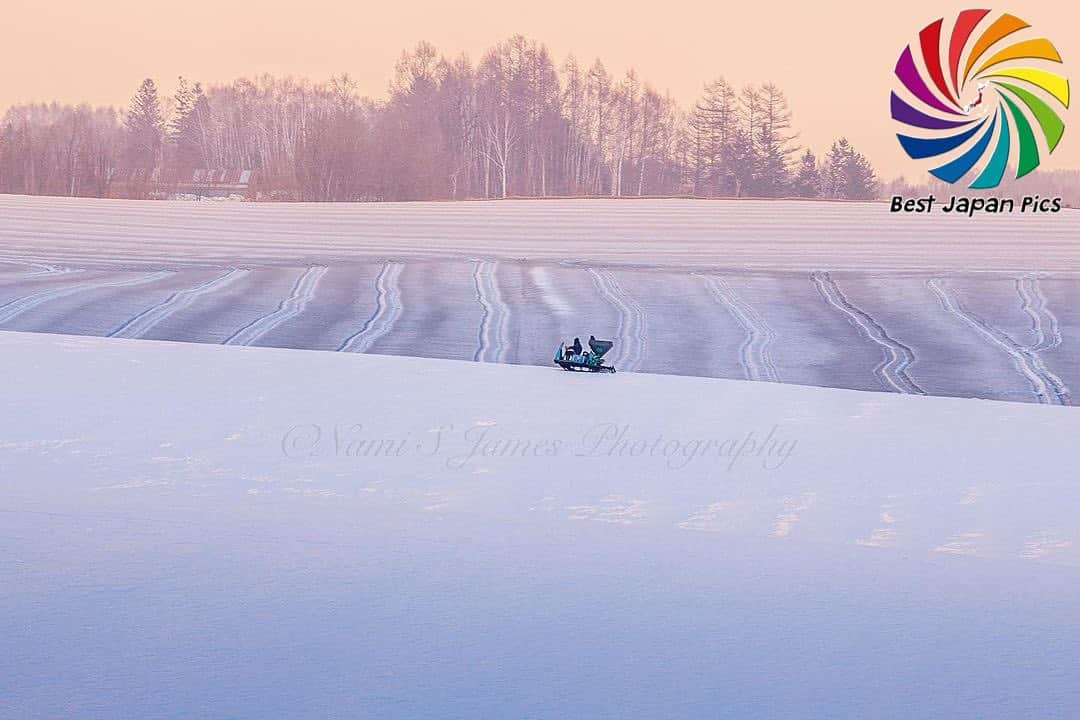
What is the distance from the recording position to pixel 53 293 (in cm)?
1230

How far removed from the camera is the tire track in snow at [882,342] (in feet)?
27.7

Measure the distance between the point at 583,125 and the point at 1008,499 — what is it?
90.9 ft

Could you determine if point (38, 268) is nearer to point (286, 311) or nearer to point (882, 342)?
point (286, 311)

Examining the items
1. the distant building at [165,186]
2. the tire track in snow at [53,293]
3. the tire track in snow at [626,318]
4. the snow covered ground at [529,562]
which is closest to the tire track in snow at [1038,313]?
the tire track in snow at [626,318]

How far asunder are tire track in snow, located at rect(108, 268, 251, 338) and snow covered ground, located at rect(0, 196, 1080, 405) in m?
0.04

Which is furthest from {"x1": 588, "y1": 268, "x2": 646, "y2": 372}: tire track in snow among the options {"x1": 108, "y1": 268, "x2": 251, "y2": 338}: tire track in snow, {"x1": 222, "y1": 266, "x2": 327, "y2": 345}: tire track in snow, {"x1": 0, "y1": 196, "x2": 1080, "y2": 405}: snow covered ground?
{"x1": 108, "y1": 268, "x2": 251, "y2": 338}: tire track in snow

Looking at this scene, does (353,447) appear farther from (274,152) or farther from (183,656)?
(274,152)

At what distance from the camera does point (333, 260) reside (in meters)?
15.9

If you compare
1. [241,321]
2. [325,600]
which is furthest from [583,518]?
[241,321]

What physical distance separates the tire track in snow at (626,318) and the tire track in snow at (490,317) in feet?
3.16

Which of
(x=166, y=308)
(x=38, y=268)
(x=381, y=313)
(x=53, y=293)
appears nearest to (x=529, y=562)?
(x=381, y=313)

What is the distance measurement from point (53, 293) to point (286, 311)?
2597 mm

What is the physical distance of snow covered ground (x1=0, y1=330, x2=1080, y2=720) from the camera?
90.2 inches

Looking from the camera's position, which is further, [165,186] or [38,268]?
[165,186]
